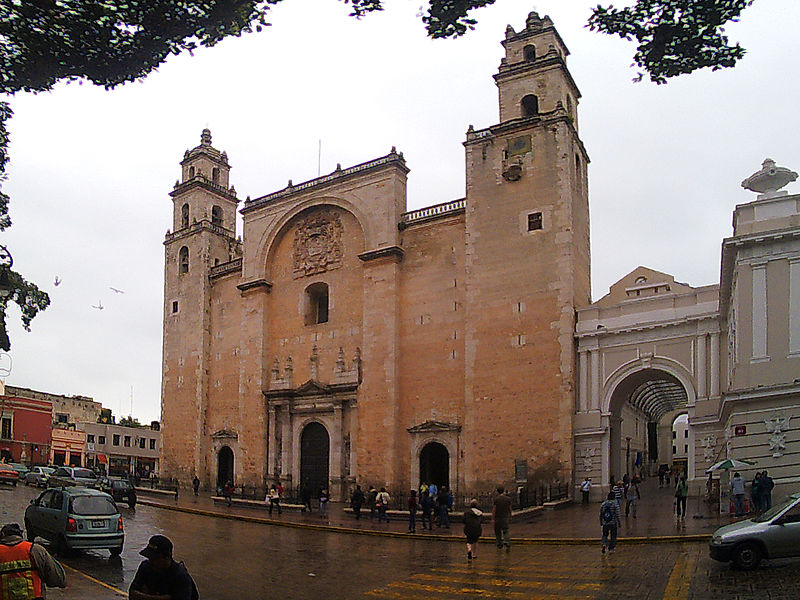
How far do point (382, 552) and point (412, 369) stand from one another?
49.3 feet

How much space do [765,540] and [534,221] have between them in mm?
19306

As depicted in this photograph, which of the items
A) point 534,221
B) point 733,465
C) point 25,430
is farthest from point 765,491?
point 25,430

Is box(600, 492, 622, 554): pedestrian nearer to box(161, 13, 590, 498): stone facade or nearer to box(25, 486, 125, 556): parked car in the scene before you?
box(25, 486, 125, 556): parked car

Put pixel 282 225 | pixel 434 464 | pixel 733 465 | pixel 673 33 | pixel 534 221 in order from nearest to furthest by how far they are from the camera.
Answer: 1. pixel 673 33
2. pixel 733 465
3. pixel 534 221
4. pixel 434 464
5. pixel 282 225

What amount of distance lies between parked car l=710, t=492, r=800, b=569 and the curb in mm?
4106

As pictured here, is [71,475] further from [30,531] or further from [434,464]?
[30,531]

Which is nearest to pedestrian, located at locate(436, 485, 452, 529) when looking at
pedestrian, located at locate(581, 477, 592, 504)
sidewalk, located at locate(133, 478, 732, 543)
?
sidewalk, located at locate(133, 478, 732, 543)

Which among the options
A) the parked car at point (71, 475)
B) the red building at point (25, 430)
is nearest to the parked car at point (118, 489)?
the parked car at point (71, 475)

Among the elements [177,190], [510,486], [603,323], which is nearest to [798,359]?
[603,323]

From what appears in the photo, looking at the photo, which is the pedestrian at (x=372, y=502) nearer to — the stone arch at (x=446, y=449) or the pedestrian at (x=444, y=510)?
the stone arch at (x=446, y=449)

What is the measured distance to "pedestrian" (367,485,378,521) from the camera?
27188 millimetres

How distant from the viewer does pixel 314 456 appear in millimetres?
35812

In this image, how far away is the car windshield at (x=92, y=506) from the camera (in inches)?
601

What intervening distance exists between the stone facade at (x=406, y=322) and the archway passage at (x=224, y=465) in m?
0.11
